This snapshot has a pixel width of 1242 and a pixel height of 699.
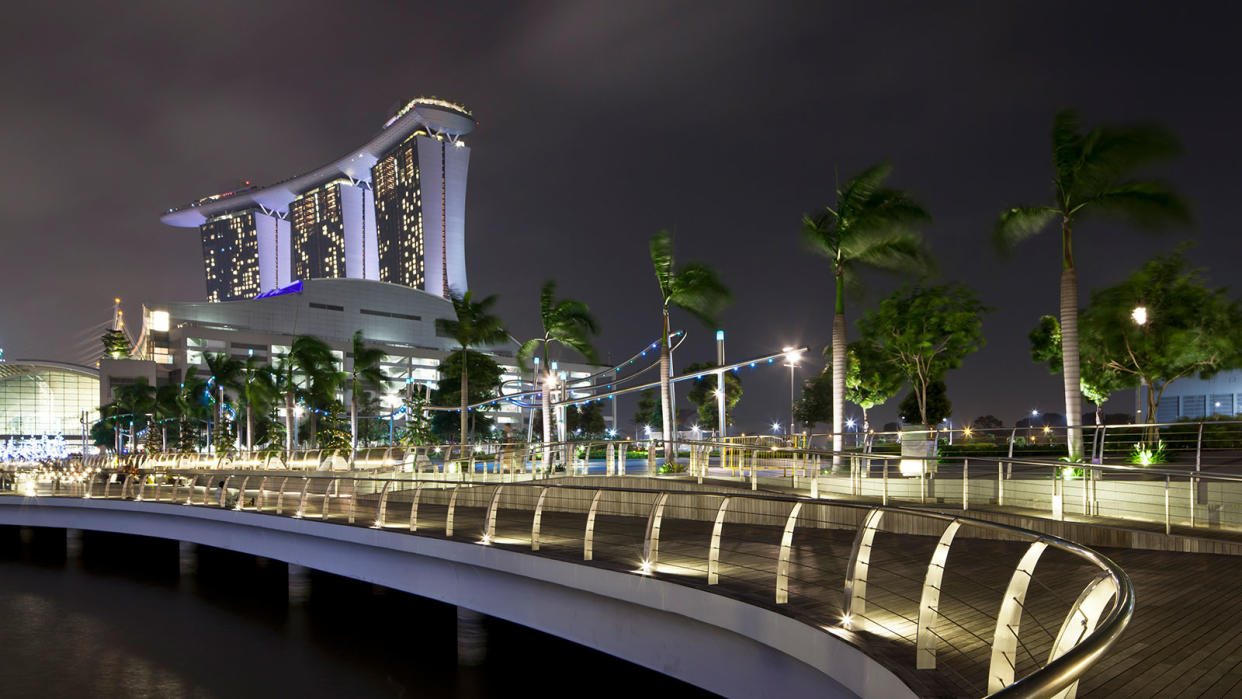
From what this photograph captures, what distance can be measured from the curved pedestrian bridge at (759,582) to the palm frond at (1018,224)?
8.51 metres

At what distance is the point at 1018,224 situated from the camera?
778 inches

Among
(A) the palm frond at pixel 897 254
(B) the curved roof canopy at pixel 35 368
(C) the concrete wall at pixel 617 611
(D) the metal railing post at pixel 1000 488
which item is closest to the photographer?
(C) the concrete wall at pixel 617 611

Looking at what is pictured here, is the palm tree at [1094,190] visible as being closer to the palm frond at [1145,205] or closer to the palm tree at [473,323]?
the palm frond at [1145,205]

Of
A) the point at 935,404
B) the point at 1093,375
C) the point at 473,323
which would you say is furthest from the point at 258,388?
the point at 1093,375

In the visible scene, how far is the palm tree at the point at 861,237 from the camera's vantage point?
76.5 ft

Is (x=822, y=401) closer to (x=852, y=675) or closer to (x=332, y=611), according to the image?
(x=332, y=611)

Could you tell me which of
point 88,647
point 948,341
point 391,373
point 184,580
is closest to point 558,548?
point 88,647

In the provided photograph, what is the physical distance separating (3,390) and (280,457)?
11731 cm

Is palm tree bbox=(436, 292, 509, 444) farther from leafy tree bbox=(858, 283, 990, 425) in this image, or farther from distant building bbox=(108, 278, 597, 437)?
distant building bbox=(108, 278, 597, 437)

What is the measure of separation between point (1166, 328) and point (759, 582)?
22.7m

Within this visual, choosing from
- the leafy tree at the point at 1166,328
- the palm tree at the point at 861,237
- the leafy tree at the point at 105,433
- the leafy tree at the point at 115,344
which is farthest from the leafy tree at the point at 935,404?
the leafy tree at the point at 115,344

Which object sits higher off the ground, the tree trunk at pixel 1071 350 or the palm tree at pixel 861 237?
the palm tree at pixel 861 237

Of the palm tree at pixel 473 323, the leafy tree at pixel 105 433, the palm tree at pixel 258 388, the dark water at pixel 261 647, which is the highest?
the palm tree at pixel 473 323

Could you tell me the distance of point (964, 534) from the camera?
43.3 feet
